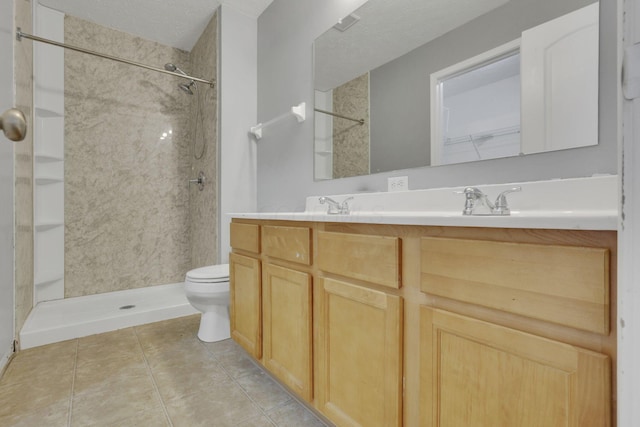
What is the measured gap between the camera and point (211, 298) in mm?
1881

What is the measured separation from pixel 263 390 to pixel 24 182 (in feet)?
6.75

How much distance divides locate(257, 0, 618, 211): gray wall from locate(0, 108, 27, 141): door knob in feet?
4.39

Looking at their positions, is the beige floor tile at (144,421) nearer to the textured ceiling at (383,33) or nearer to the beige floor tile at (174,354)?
the beige floor tile at (174,354)

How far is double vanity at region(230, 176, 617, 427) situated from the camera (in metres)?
0.51

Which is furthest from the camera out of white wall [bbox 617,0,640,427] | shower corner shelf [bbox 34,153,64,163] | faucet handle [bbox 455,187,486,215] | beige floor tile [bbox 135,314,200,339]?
shower corner shelf [bbox 34,153,64,163]

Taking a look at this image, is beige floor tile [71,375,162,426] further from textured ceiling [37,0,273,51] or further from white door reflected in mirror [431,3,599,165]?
textured ceiling [37,0,273,51]

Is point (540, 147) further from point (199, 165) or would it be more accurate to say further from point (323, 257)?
point (199, 165)

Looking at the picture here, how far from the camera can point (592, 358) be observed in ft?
1.63

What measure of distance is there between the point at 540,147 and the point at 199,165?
2674 mm

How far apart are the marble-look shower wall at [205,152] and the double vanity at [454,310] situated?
148cm

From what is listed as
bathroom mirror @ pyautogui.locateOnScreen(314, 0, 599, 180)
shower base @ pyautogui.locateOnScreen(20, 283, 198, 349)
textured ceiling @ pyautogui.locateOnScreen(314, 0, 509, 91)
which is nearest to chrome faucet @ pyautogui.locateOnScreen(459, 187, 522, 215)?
bathroom mirror @ pyautogui.locateOnScreen(314, 0, 599, 180)

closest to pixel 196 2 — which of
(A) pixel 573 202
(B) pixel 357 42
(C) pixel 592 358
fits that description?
(B) pixel 357 42

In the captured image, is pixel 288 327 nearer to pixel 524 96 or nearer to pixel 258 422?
pixel 258 422

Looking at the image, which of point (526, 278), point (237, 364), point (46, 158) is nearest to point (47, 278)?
point (46, 158)
